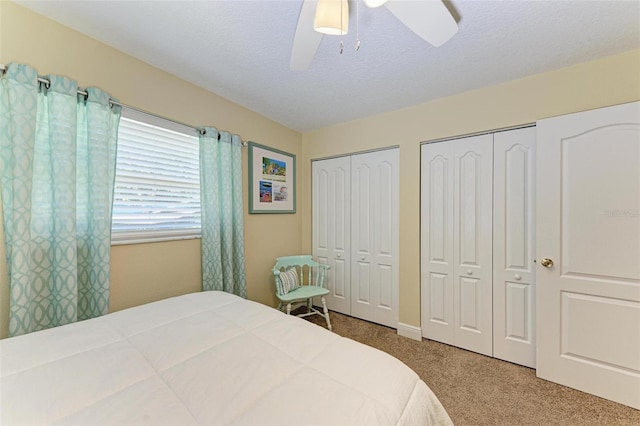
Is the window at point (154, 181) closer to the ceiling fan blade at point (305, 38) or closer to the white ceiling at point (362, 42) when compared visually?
the white ceiling at point (362, 42)

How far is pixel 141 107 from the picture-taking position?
1.91 m

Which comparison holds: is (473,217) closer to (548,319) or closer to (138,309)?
(548,319)

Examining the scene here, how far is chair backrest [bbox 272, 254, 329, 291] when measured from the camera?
2.95 meters

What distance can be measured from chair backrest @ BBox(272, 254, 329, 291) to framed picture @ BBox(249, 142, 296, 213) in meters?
0.61

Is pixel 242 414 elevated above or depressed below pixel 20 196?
below

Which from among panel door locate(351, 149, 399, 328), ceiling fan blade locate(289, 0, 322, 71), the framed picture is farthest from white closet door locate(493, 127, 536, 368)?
the framed picture

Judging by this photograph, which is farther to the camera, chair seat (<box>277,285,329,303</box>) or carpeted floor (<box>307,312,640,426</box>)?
chair seat (<box>277,285,329,303</box>)

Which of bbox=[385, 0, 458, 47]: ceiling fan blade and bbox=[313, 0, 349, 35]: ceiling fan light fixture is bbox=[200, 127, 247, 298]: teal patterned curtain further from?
bbox=[385, 0, 458, 47]: ceiling fan blade

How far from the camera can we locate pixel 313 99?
2.48 metres

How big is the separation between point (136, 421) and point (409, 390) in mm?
834

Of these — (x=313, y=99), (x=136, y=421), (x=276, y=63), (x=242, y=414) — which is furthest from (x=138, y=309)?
(x=313, y=99)

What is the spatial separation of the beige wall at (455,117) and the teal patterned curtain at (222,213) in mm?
1248

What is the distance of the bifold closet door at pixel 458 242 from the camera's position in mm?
2277

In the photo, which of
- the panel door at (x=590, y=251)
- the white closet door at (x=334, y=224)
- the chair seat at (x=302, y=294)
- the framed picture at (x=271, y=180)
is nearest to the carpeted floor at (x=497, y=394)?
the panel door at (x=590, y=251)
